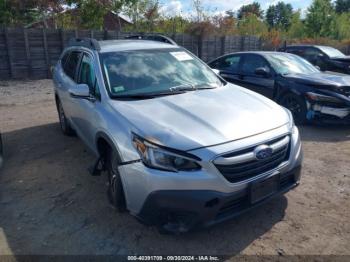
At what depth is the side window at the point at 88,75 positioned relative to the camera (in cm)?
395

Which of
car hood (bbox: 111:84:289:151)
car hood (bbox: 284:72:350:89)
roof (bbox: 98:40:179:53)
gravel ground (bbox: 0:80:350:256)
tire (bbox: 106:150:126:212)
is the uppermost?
roof (bbox: 98:40:179:53)

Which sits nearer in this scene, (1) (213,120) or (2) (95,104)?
(1) (213,120)

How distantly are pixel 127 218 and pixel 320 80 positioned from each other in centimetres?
475

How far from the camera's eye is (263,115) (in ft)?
11.1

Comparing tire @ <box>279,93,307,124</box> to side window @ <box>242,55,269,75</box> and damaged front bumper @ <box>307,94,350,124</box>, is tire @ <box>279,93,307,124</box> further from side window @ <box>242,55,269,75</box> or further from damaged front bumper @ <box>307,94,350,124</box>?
side window @ <box>242,55,269,75</box>

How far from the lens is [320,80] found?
21.1 ft

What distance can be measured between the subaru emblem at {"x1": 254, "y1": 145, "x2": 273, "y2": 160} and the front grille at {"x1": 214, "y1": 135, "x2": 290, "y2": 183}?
3 centimetres

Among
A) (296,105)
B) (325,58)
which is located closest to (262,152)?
(296,105)

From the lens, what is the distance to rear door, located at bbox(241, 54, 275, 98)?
7.29 m

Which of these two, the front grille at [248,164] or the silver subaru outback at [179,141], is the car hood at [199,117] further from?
the front grille at [248,164]

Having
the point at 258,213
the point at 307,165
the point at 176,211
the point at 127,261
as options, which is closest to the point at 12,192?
the point at 127,261

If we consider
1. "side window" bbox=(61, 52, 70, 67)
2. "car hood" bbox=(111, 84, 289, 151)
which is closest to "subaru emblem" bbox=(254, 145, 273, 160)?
"car hood" bbox=(111, 84, 289, 151)

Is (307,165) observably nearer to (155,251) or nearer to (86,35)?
(155,251)

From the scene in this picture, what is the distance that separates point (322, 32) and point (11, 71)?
3390cm
